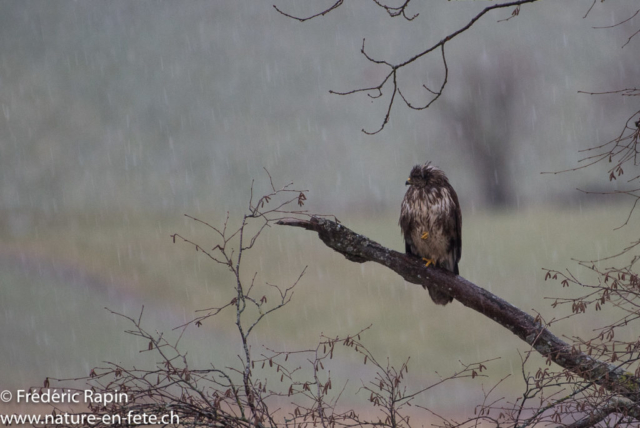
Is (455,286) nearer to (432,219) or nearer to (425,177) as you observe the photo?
(432,219)

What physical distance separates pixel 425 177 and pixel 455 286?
1.03 meters

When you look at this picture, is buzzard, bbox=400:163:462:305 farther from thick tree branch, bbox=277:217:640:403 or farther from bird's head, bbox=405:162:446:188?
thick tree branch, bbox=277:217:640:403

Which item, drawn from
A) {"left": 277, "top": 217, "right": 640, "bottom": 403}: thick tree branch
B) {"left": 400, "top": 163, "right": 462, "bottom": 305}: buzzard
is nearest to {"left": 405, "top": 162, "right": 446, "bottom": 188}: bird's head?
{"left": 400, "top": 163, "right": 462, "bottom": 305}: buzzard

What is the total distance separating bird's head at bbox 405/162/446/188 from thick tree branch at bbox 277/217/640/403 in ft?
2.47

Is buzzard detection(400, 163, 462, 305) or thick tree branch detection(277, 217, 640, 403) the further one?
buzzard detection(400, 163, 462, 305)

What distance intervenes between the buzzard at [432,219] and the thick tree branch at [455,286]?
1.08 ft

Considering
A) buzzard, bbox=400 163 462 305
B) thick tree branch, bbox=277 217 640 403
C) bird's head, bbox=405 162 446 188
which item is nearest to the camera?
thick tree branch, bbox=277 217 640 403

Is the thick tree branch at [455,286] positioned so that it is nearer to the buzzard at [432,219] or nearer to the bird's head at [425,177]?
the buzzard at [432,219]

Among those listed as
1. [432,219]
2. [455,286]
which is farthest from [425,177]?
[455,286]

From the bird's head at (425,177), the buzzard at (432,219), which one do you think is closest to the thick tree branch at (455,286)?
the buzzard at (432,219)

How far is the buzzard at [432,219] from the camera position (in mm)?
4059

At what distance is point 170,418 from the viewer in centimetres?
242

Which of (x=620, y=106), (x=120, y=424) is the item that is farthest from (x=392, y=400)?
(x=620, y=106)

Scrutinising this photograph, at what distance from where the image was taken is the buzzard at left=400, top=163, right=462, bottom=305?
4.06m
